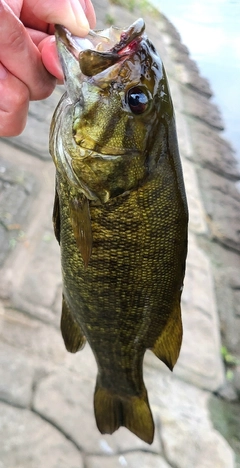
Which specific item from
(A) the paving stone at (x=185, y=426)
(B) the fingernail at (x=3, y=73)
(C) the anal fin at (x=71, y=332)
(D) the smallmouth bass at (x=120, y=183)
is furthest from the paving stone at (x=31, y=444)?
(B) the fingernail at (x=3, y=73)

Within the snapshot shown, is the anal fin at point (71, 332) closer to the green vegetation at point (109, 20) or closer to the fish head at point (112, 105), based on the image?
the fish head at point (112, 105)

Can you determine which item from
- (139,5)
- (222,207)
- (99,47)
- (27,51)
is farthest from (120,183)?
(139,5)

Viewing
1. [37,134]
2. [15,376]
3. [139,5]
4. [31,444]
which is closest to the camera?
[31,444]

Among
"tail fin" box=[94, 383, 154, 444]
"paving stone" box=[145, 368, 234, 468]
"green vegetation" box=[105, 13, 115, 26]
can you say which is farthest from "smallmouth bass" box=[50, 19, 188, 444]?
"green vegetation" box=[105, 13, 115, 26]

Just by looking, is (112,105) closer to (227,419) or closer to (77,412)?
(77,412)

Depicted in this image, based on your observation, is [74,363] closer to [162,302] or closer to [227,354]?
[227,354]

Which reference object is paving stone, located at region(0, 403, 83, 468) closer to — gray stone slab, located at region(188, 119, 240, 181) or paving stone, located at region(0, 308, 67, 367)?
paving stone, located at region(0, 308, 67, 367)
